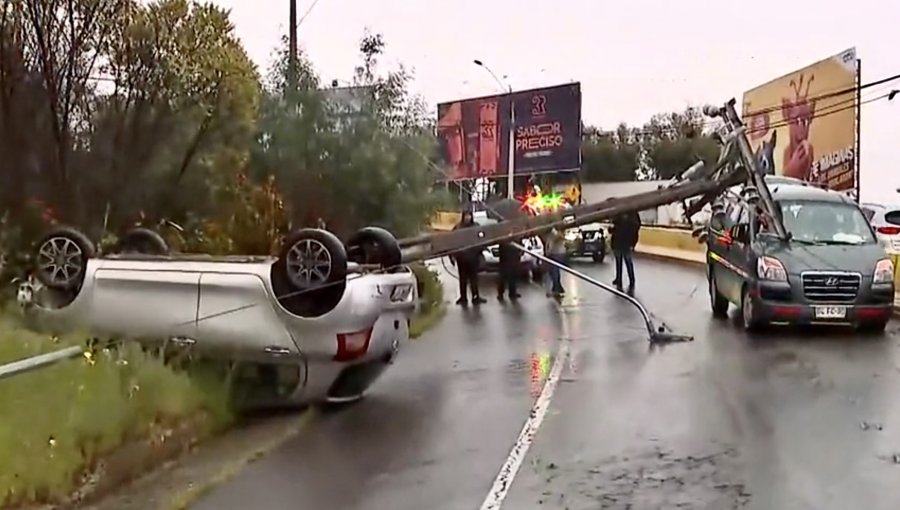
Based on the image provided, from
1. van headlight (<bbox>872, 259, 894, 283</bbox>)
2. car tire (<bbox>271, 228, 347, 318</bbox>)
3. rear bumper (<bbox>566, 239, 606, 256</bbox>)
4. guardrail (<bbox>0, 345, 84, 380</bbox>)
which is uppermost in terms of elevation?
car tire (<bbox>271, 228, 347, 318</bbox>)

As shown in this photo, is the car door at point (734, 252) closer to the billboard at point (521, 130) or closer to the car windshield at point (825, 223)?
the car windshield at point (825, 223)

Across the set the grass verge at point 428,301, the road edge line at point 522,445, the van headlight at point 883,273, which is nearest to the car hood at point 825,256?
the van headlight at point 883,273

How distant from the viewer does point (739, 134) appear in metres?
16.7

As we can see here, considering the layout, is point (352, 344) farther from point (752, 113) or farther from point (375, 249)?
point (752, 113)

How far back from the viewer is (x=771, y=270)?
16.1m

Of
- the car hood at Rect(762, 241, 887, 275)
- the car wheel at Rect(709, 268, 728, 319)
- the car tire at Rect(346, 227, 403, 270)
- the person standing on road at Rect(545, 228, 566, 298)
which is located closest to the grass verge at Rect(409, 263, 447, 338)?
the person standing on road at Rect(545, 228, 566, 298)

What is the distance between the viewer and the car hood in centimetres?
1600

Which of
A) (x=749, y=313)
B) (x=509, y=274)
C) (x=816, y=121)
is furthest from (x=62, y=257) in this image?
(x=816, y=121)

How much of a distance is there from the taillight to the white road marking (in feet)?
5.09

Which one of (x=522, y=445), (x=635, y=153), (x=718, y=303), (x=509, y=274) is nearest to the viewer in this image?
(x=522, y=445)

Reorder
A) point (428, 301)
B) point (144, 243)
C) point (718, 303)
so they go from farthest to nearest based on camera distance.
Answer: point (428, 301)
point (718, 303)
point (144, 243)

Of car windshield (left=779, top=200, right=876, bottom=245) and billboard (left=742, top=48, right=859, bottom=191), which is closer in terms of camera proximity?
car windshield (left=779, top=200, right=876, bottom=245)

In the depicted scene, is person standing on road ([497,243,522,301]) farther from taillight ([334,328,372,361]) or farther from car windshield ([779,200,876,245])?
taillight ([334,328,372,361])

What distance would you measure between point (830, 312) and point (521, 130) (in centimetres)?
3842
